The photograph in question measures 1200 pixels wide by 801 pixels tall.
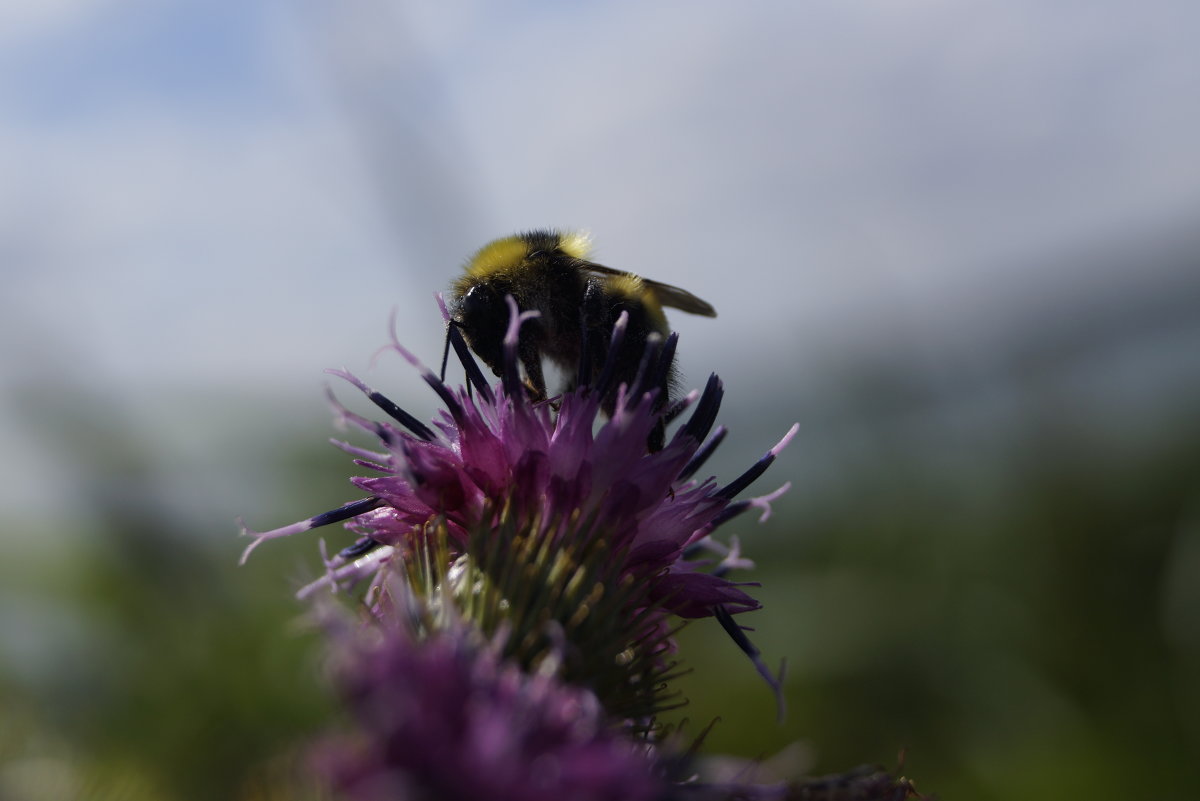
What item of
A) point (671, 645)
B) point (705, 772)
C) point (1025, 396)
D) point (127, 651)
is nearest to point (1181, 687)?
point (1025, 396)

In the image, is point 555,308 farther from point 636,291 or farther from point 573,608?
point 573,608

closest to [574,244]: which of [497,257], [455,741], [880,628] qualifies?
[497,257]

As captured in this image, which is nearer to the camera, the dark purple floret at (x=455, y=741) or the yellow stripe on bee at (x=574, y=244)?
the dark purple floret at (x=455, y=741)

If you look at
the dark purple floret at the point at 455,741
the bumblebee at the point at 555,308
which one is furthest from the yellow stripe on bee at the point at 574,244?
the dark purple floret at the point at 455,741

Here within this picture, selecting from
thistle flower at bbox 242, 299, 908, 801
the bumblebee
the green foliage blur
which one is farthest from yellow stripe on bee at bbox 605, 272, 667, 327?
the green foliage blur

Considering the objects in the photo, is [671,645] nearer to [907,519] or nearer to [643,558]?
[643,558]

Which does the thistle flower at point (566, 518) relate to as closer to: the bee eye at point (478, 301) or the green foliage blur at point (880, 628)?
the bee eye at point (478, 301)

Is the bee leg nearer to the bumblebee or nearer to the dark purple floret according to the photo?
the bumblebee

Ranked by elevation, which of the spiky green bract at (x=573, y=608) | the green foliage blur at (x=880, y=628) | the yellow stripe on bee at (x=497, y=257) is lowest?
the green foliage blur at (x=880, y=628)
